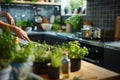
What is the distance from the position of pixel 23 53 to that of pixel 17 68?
117 mm

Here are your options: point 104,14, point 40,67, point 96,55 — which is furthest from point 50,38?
→ point 40,67

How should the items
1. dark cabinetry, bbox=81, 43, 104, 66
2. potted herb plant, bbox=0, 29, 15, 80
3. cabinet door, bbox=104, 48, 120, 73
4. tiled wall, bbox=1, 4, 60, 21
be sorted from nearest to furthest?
1. potted herb plant, bbox=0, 29, 15, 80
2. cabinet door, bbox=104, 48, 120, 73
3. dark cabinetry, bbox=81, 43, 104, 66
4. tiled wall, bbox=1, 4, 60, 21

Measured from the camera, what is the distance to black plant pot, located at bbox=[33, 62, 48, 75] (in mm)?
1273

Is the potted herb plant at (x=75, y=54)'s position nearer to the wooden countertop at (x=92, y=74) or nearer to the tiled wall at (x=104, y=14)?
the wooden countertop at (x=92, y=74)

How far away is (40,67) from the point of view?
1288 millimetres

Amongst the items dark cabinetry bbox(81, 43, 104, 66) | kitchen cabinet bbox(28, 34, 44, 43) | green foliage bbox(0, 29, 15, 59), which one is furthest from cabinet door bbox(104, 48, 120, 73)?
kitchen cabinet bbox(28, 34, 44, 43)

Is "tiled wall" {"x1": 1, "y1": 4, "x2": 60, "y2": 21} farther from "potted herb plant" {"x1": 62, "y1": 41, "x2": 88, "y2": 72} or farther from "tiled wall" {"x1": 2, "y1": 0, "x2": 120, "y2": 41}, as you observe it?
"potted herb plant" {"x1": 62, "y1": 41, "x2": 88, "y2": 72}

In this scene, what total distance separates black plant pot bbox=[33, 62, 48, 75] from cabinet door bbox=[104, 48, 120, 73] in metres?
1.42

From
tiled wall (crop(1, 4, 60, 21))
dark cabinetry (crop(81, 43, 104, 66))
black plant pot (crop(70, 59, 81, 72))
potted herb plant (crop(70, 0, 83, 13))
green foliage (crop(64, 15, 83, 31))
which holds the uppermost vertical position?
potted herb plant (crop(70, 0, 83, 13))

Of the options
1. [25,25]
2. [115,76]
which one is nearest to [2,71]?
[115,76]

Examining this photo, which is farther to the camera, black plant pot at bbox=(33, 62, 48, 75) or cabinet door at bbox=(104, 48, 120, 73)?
cabinet door at bbox=(104, 48, 120, 73)

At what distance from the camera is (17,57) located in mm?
1119

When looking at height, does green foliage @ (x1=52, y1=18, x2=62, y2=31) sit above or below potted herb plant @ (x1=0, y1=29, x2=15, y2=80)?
below

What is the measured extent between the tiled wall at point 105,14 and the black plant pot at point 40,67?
82.1 inches
